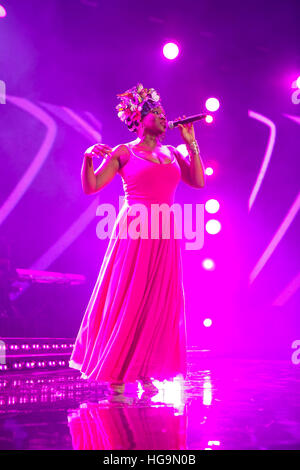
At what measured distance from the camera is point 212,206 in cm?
590

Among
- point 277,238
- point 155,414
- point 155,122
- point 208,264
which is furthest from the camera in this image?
point 208,264

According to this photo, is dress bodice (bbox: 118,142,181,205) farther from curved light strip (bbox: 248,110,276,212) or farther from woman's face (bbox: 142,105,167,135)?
curved light strip (bbox: 248,110,276,212)

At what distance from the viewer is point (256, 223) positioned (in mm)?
5797

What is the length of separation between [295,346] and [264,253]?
1.03 metres

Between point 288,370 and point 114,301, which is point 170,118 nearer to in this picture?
point 288,370

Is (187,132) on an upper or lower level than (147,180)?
upper

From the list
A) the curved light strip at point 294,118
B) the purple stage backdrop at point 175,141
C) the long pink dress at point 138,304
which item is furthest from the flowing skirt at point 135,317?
the curved light strip at point 294,118

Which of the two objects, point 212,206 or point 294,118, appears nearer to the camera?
point 294,118

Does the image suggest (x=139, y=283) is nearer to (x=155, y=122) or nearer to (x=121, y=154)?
(x=121, y=154)

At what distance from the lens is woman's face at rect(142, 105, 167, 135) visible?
282 centimetres

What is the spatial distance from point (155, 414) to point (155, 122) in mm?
1529

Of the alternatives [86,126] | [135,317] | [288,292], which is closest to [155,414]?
[135,317]

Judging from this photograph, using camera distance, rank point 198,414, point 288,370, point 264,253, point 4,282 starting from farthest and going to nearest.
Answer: point 264,253 → point 4,282 → point 288,370 → point 198,414
